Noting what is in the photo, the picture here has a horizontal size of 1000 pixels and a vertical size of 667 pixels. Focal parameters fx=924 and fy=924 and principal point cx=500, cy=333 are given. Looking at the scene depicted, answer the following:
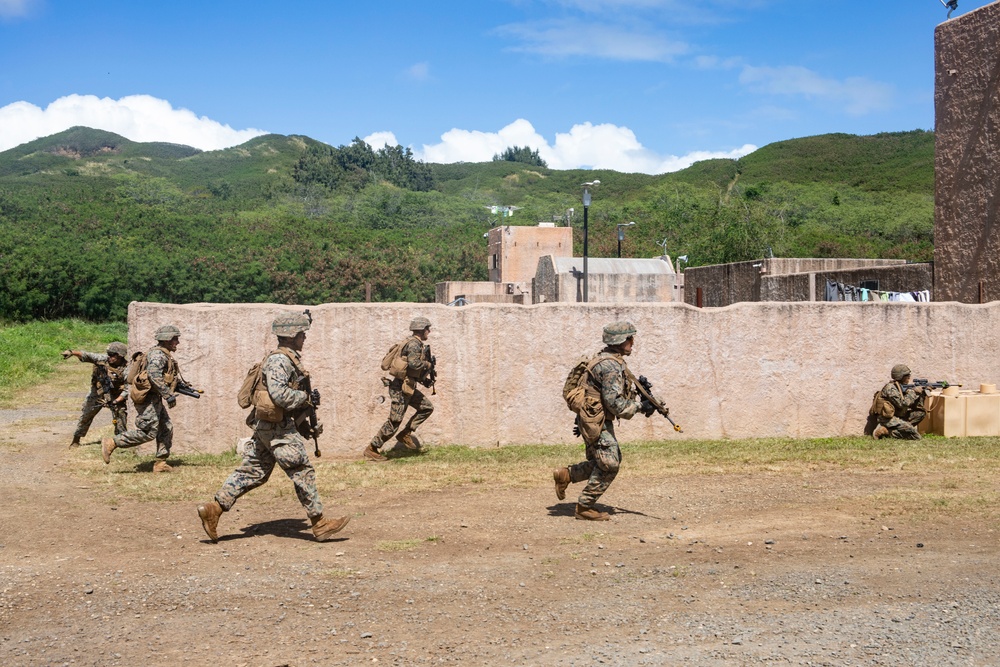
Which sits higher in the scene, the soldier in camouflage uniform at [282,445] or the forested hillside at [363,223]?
the forested hillside at [363,223]

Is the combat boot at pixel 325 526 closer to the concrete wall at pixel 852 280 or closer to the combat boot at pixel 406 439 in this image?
the combat boot at pixel 406 439

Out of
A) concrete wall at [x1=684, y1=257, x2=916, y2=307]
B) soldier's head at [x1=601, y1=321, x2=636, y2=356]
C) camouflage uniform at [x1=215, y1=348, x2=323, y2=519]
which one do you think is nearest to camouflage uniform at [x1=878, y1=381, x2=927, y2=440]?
soldier's head at [x1=601, y1=321, x2=636, y2=356]

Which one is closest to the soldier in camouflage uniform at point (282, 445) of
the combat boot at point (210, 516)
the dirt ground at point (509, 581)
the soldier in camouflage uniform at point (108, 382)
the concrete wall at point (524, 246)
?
the combat boot at point (210, 516)

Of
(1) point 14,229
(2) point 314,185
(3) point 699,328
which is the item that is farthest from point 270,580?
(2) point 314,185

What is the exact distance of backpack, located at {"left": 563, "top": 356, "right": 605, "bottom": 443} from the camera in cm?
771

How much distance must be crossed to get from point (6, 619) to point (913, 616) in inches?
210

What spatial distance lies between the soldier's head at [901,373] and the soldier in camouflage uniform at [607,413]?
522 cm

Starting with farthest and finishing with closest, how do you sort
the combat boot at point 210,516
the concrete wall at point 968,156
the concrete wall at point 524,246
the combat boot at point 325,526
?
the concrete wall at point 524,246 → the concrete wall at point 968,156 → the combat boot at point 325,526 → the combat boot at point 210,516

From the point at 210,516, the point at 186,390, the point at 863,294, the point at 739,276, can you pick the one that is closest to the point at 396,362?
the point at 186,390

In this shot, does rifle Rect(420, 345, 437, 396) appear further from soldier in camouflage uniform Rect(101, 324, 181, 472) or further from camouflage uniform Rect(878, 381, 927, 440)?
camouflage uniform Rect(878, 381, 927, 440)

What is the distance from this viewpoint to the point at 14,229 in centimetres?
6662

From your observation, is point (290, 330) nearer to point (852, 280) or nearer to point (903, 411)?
point (903, 411)

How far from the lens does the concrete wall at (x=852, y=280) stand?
55.6ft

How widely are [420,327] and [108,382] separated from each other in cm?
425
